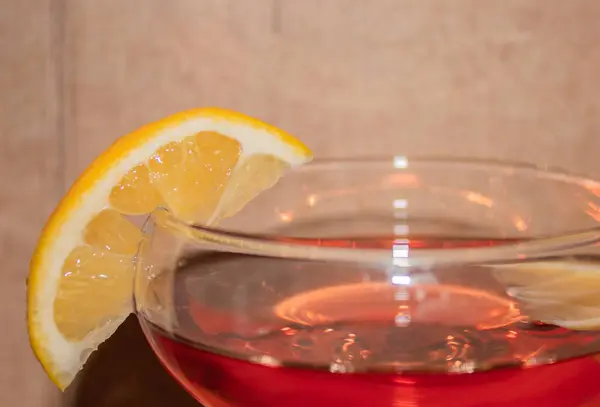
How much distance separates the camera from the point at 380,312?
530 mm

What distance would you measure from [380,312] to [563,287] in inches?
5.8

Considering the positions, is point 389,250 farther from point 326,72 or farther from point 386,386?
point 326,72

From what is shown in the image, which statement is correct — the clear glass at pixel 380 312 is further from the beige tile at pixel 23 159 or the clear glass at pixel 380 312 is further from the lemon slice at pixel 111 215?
the beige tile at pixel 23 159

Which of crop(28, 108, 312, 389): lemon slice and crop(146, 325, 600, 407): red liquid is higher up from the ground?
crop(28, 108, 312, 389): lemon slice

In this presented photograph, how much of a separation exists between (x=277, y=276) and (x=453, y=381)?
15 centimetres

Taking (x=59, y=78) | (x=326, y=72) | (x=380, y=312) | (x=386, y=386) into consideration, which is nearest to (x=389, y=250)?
(x=386, y=386)

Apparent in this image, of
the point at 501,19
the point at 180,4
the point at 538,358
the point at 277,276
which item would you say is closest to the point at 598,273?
the point at 538,358

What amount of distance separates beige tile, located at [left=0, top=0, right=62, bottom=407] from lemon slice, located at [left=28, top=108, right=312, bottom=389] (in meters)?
0.20

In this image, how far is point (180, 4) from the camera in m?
0.64

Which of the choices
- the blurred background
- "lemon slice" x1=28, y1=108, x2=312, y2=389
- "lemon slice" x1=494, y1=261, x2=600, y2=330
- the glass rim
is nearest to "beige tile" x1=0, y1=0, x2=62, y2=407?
the blurred background

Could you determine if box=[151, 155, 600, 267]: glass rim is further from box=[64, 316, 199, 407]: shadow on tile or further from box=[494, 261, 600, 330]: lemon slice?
box=[64, 316, 199, 407]: shadow on tile

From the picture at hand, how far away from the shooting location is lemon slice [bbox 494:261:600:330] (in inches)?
15.4

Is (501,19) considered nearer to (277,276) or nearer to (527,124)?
(527,124)

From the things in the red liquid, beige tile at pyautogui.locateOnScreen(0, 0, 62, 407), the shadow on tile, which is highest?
beige tile at pyautogui.locateOnScreen(0, 0, 62, 407)
